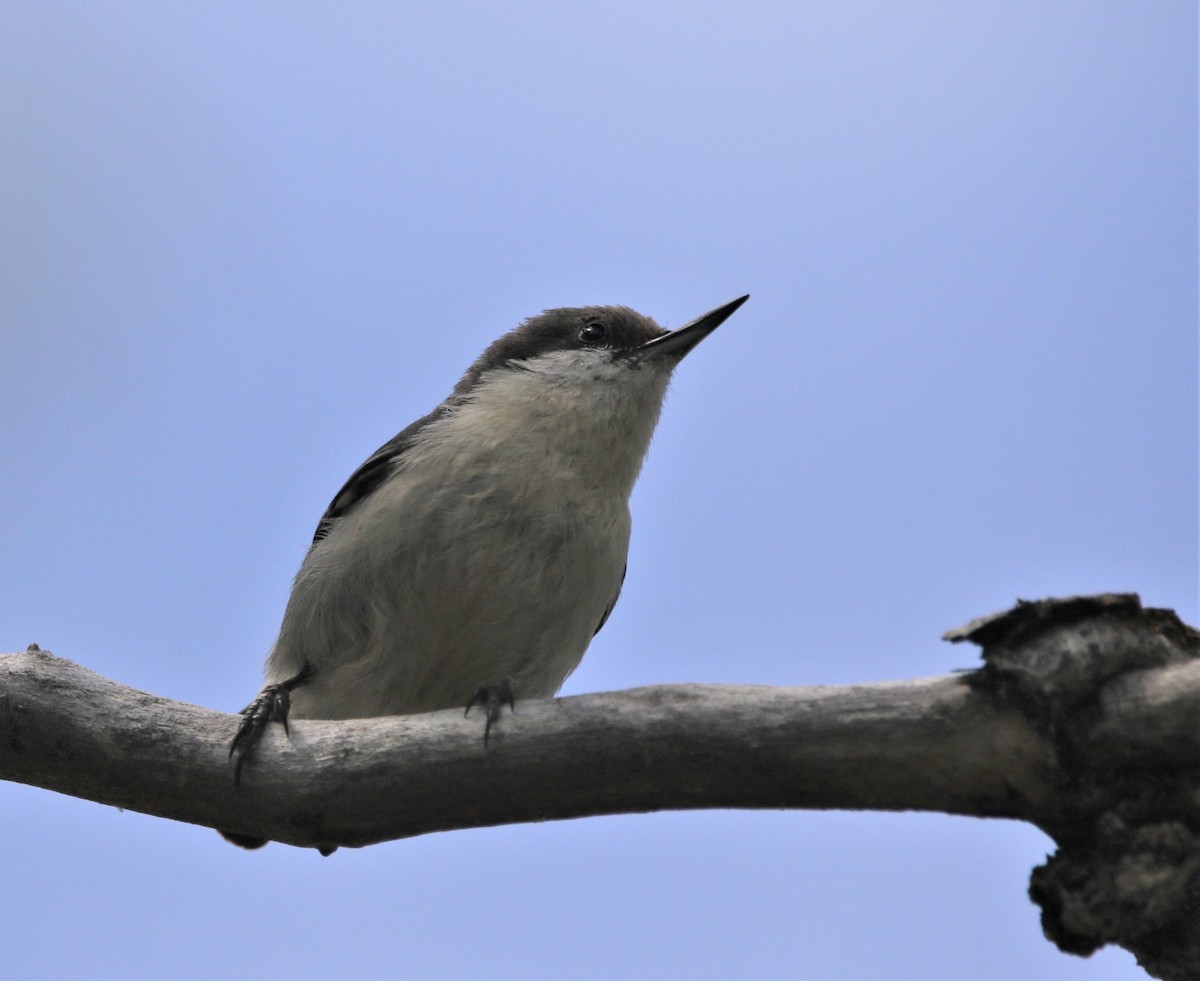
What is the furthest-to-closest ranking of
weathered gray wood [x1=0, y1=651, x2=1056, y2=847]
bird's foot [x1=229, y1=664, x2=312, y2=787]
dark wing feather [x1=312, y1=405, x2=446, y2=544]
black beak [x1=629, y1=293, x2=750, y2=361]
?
black beak [x1=629, y1=293, x2=750, y2=361] < dark wing feather [x1=312, y1=405, x2=446, y2=544] < bird's foot [x1=229, y1=664, x2=312, y2=787] < weathered gray wood [x1=0, y1=651, x2=1056, y2=847]

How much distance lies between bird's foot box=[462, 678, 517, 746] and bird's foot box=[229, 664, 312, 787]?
2.32ft

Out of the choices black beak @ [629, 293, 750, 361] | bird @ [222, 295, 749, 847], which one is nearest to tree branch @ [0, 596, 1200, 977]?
bird @ [222, 295, 749, 847]

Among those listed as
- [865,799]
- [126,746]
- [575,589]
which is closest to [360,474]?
[575,589]

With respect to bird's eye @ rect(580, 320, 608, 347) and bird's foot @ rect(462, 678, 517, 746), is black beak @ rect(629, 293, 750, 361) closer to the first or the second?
bird's eye @ rect(580, 320, 608, 347)

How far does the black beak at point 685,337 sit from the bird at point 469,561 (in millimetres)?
363

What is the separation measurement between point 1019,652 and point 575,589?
2459mm

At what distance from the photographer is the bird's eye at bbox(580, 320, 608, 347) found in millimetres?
6449

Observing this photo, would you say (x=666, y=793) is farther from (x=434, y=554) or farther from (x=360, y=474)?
(x=360, y=474)

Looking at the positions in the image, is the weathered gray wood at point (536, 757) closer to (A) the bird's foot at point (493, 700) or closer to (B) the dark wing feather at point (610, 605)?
(A) the bird's foot at point (493, 700)

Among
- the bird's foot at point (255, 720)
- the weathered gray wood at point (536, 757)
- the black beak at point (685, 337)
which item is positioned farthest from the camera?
the black beak at point (685, 337)

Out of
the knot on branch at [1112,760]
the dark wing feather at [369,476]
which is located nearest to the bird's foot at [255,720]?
the dark wing feather at [369,476]

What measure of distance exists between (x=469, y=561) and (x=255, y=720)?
1.27 meters

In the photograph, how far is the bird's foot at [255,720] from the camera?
4043mm

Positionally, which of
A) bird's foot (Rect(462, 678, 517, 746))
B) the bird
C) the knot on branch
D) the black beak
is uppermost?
the black beak
